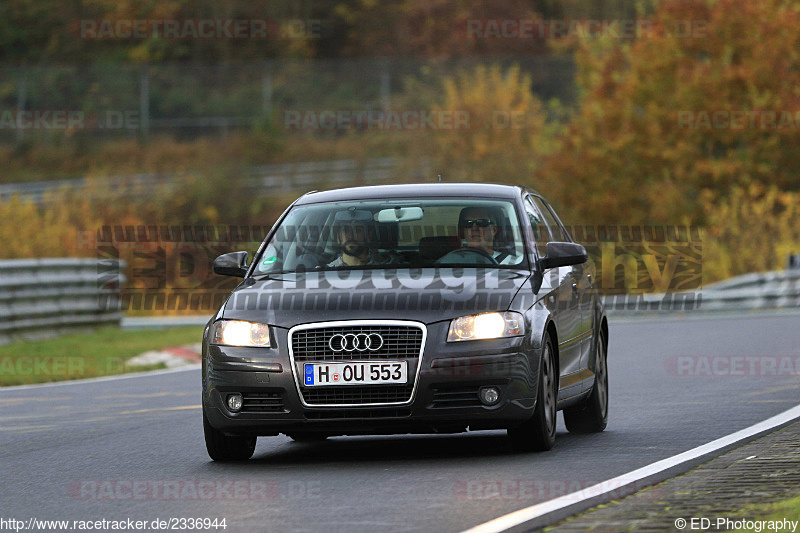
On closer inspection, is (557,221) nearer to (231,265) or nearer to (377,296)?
(231,265)

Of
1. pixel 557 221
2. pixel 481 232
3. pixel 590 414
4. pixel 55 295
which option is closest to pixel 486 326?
pixel 481 232

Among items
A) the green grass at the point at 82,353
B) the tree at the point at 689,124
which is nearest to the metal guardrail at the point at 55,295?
the green grass at the point at 82,353

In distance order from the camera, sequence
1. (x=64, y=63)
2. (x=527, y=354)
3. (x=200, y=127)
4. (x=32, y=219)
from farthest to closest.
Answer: (x=64, y=63) < (x=200, y=127) < (x=32, y=219) < (x=527, y=354)

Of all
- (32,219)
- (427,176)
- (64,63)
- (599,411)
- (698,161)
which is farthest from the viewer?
(64,63)

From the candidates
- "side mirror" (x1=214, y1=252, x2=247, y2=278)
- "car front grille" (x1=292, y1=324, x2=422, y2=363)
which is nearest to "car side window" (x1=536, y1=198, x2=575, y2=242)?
"side mirror" (x1=214, y1=252, x2=247, y2=278)

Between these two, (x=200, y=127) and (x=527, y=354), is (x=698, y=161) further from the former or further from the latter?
(x=527, y=354)

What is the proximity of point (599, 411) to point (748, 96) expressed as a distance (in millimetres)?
31930

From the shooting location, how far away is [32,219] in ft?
97.7

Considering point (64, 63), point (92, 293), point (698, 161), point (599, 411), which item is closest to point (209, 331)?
point (599, 411)

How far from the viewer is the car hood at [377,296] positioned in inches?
379

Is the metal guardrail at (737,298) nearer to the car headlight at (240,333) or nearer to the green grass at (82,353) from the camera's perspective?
the green grass at (82,353)

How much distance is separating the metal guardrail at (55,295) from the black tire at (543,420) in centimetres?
1305

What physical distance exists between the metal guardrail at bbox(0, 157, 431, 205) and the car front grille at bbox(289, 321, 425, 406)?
3976 cm

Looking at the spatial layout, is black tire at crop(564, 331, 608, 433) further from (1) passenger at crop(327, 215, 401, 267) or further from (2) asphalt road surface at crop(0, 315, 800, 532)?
(1) passenger at crop(327, 215, 401, 267)
